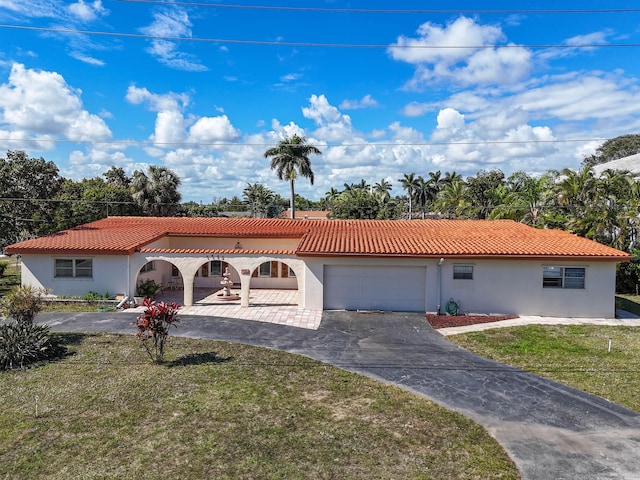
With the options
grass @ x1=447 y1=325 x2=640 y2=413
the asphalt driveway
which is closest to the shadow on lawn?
the asphalt driveway

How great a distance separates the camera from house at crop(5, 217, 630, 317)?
61.6ft

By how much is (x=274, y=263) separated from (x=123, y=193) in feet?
88.2

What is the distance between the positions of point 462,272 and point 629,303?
11.0m

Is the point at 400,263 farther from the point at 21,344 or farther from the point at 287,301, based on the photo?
the point at 21,344

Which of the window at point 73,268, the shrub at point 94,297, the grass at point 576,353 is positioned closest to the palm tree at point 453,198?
the grass at point 576,353

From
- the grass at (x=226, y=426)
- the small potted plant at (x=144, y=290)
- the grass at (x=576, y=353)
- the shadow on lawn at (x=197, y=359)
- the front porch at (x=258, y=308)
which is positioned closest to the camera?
the grass at (x=226, y=426)

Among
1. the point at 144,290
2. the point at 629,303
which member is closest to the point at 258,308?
the point at 144,290

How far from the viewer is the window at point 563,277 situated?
61.7ft

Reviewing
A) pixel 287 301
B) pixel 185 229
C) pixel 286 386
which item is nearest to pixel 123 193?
pixel 185 229

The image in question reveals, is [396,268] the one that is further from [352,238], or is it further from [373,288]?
[352,238]

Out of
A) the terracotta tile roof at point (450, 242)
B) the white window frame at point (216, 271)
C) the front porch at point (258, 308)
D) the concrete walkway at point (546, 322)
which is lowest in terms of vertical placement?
the concrete walkway at point (546, 322)

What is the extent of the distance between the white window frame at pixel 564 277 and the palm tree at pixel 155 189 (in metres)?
36.3

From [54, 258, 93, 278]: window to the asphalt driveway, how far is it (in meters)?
3.11

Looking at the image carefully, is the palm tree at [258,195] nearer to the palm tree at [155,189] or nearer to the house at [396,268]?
the palm tree at [155,189]
